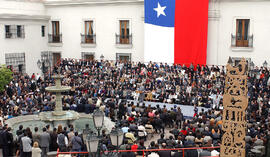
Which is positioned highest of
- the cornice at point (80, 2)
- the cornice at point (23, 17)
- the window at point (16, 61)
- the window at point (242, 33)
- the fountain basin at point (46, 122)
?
the cornice at point (80, 2)

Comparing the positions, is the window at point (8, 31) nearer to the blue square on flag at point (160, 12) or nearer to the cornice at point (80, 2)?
the cornice at point (80, 2)

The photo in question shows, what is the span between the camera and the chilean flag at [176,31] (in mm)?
26859

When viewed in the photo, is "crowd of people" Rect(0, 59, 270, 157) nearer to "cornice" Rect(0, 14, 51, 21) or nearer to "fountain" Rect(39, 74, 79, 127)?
"fountain" Rect(39, 74, 79, 127)

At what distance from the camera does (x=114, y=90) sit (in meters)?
24.2

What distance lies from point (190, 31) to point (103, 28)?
9233mm

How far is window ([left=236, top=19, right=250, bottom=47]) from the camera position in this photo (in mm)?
26578

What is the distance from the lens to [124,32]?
31.4 metres

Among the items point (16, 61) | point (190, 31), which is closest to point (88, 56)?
point (16, 61)

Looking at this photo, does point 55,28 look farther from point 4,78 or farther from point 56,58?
point 4,78

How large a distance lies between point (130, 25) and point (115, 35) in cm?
188

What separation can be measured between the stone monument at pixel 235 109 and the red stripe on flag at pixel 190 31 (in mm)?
20276

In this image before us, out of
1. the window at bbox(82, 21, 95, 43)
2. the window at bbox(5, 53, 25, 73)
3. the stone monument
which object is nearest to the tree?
the window at bbox(5, 53, 25, 73)

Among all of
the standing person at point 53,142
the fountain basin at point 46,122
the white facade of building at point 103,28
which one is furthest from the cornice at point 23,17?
the standing person at point 53,142

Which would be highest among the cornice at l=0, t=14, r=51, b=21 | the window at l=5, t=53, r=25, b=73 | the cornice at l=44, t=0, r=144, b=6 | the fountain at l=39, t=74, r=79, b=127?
the cornice at l=44, t=0, r=144, b=6
